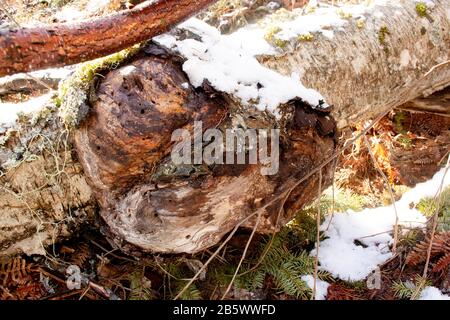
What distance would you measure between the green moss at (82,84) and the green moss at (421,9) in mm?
2076

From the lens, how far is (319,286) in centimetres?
229

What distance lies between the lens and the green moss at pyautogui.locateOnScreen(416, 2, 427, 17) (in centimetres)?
287

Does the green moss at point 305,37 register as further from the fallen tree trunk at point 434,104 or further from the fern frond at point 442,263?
the fallen tree trunk at point 434,104

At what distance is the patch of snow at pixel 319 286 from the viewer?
7.33ft

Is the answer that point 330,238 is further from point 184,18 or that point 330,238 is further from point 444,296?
point 184,18

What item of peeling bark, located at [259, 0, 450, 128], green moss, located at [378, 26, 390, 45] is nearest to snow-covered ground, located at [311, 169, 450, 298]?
peeling bark, located at [259, 0, 450, 128]

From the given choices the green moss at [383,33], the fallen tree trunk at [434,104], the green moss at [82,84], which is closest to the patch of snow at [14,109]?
the green moss at [82,84]

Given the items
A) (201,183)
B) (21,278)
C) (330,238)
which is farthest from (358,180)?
(21,278)

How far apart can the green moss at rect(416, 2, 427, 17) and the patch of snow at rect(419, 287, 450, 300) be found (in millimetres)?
1844

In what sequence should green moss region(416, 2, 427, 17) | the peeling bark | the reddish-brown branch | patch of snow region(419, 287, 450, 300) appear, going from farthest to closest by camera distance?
green moss region(416, 2, 427, 17) → the peeling bark → patch of snow region(419, 287, 450, 300) → the reddish-brown branch

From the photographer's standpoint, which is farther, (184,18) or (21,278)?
(21,278)

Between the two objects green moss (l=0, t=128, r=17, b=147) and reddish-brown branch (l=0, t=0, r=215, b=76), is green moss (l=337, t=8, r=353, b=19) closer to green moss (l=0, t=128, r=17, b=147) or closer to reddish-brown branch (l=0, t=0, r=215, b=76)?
reddish-brown branch (l=0, t=0, r=215, b=76)

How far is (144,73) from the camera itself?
5.71 ft
